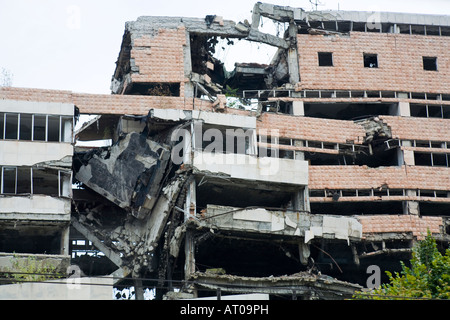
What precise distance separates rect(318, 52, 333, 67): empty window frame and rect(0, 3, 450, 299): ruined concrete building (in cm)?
7

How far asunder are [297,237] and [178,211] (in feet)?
17.6

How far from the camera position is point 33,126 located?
3600 cm

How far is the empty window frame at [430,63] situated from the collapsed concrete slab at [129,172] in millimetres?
15749

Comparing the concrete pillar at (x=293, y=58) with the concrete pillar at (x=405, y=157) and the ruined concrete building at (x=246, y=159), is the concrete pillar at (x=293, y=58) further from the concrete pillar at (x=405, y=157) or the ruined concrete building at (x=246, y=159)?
the concrete pillar at (x=405, y=157)

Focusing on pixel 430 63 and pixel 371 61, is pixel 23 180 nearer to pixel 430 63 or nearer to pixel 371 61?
pixel 371 61

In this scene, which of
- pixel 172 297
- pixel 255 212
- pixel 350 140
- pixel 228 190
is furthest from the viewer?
pixel 350 140

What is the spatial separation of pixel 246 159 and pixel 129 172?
5.11 m

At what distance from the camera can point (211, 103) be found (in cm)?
4028

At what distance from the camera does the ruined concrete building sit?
35.8m

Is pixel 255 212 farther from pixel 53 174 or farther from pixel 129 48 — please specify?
pixel 129 48

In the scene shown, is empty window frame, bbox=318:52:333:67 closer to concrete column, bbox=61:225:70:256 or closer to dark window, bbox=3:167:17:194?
concrete column, bbox=61:225:70:256

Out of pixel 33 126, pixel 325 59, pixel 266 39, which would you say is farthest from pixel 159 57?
pixel 325 59

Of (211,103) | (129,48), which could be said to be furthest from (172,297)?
(129,48)

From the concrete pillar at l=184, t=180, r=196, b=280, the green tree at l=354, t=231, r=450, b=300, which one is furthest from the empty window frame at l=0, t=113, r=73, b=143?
the green tree at l=354, t=231, r=450, b=300
